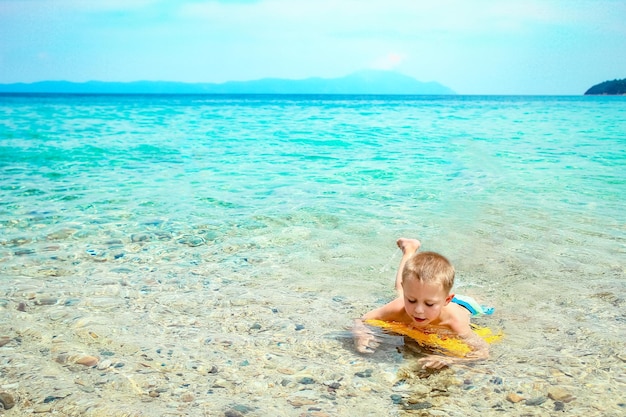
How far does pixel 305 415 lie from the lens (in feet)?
8.75

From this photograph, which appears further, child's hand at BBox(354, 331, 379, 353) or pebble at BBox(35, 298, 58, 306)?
pebble at BBox(35, 298, 58, 306)

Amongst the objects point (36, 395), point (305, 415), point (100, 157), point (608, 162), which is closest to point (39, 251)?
point (36, 395)

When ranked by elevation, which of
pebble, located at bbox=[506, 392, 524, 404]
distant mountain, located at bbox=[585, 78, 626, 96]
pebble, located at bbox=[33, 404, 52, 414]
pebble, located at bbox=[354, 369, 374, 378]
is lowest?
pebble, located at bbox=[354, 369, 374, 378]

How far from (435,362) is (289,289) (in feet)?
5.32

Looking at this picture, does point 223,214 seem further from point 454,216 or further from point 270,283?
point 454,216

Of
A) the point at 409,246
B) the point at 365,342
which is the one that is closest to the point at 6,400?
the point at 365,342

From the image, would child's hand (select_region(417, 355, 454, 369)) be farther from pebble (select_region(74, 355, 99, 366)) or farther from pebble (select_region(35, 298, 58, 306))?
pebble (select_region(35, 298, 58, 306))

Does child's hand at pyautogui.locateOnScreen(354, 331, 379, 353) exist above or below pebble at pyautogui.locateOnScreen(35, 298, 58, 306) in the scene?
below

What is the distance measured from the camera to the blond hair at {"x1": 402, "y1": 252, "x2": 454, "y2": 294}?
10.5 feet

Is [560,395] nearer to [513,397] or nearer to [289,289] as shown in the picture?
[513,397]

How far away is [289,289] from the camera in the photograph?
442 cm

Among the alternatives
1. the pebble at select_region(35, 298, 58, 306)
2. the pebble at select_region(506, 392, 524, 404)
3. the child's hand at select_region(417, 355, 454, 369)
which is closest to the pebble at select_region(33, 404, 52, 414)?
the pebble at select_region(35, 298, 58, 306)

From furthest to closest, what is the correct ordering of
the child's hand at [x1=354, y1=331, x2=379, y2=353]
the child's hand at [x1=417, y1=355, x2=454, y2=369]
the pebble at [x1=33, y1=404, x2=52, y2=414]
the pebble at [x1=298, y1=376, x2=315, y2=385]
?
the child's hand at [x1=354, y1=331, x2=379, y2=353] < the child's hand at [x1=417, y1=355, x2=454, y2=369] < the pebble at [x1=298, y1=376, x2=315, y2=385] < the pebble at [x1=33, y1=404, x2=52, y2=414]

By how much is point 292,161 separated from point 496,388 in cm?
972
